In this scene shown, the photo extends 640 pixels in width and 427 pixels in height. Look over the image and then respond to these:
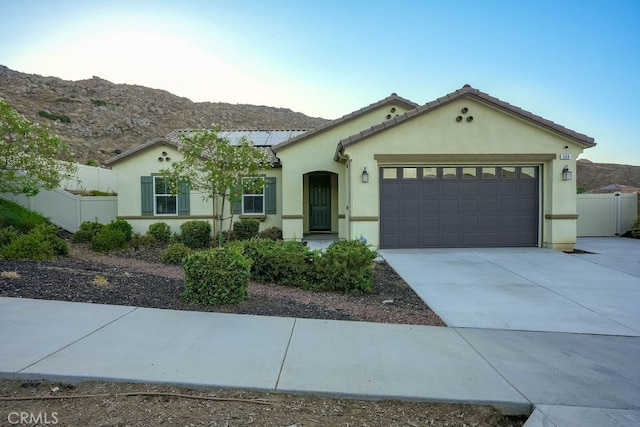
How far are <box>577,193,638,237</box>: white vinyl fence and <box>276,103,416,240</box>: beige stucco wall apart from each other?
883cm

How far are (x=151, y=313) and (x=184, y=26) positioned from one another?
1373 cm

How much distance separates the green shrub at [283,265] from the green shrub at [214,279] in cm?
160

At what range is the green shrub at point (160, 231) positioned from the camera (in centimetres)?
1362

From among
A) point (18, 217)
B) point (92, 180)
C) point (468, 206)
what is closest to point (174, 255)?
point (18, 217)

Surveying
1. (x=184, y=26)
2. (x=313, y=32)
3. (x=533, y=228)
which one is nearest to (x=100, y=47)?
(x=184, y=26)

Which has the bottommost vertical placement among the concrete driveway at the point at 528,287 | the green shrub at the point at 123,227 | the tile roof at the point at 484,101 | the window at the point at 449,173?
the concrete driveway at the point at 528,287

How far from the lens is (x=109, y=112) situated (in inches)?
1972

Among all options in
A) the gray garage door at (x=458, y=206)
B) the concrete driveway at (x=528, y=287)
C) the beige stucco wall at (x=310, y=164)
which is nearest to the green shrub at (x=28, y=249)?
the beige stucco wall at (x=310, y=164)


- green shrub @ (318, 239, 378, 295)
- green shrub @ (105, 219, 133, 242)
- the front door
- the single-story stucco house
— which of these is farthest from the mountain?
green shrub @ (318, 239, 378, 295)

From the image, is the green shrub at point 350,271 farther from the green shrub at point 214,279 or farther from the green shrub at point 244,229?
the green shrub at point 244,229

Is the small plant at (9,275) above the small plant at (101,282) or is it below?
above

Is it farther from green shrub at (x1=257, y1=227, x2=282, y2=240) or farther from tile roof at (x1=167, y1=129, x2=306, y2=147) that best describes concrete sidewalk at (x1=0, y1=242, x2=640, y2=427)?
tile roof at (x1=167, y1=129, x2=306, y2=147)

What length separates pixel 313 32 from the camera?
15555mm

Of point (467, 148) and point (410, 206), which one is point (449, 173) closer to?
point (467, 148)
